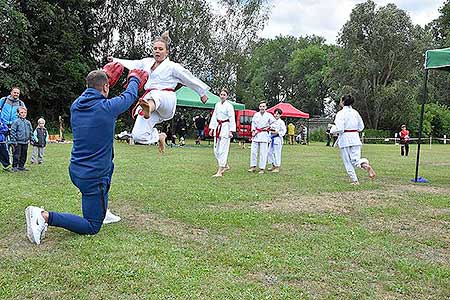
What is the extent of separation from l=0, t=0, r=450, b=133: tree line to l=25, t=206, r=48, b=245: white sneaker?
2867 centimetres

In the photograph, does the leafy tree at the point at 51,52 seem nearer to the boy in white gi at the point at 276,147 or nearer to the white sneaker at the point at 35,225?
the boy in white gi at the point at 276,147

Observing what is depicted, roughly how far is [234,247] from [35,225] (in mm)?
2061

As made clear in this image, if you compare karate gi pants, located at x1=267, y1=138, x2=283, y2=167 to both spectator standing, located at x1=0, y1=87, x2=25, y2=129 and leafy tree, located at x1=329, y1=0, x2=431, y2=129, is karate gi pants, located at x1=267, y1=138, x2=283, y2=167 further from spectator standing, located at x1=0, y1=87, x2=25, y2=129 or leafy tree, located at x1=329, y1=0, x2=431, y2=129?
leafy tree, located at x1=329, y1=0, x2=431, y2=129

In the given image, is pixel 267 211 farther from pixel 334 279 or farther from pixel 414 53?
pixel 414 53

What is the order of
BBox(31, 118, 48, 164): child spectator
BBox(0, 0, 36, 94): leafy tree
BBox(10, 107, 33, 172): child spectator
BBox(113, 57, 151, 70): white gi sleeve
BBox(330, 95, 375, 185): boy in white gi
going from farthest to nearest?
BBox(0, 0, 36, 94): leafy tree
BBox(31, 118, 48, 164): child spectator
BBox(10, 107, 33, 172): child spectator
BBox(330, 95, 375, 185): boy in white gi
BBox(113, 57, 151, 70): white gi sleeve

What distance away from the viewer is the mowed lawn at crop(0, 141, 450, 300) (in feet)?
12.1

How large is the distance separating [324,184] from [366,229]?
4.28 m

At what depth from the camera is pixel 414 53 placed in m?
44.6

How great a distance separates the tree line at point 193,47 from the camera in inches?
1325

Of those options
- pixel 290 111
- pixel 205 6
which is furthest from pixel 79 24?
pixel 290 111

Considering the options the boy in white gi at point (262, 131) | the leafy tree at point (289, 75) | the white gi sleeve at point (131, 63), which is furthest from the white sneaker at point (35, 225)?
the leafy tree at point (289, 75)

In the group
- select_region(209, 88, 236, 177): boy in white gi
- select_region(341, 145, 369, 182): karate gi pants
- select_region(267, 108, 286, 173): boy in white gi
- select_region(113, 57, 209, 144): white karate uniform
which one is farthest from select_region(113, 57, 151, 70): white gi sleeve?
select_region(267, 108, 286, 173): boy in white gi

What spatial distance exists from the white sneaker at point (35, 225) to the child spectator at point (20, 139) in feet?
23.3

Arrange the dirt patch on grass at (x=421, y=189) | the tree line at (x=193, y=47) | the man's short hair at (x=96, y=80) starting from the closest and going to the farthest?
1. the man's short hair at (x=96, y=80)
2. the dirt patch on grass at (x=421, y=189)
3. the tree line at (x=193, y=47)
